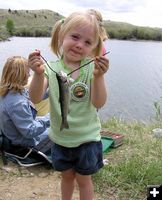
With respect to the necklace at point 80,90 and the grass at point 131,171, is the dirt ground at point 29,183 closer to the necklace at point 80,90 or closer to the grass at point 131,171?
the grass at point 131,171

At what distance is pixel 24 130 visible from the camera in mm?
4465

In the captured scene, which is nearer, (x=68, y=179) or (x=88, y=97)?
(x=88, y=97)

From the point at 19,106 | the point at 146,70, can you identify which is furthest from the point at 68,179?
the point at 146,70

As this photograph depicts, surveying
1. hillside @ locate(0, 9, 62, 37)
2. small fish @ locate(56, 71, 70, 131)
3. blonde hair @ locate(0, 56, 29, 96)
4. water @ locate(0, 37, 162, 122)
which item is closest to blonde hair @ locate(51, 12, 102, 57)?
small fish @ locate(56, 71, 70, 131)

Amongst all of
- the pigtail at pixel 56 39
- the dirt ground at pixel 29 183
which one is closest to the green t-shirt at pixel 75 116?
the pigtail at pixel 56 39

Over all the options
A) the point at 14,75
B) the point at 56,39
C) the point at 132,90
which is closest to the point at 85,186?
the point at 56,39

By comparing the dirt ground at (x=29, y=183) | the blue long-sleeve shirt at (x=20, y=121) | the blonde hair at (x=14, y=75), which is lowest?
the dirt ground at (x=29, y=183)

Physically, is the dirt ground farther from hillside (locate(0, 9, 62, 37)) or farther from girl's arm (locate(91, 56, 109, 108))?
hillside (locate(0, 9, 62, 37))

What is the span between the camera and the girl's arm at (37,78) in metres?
2.49

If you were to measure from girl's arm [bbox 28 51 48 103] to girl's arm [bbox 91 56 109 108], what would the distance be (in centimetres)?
35

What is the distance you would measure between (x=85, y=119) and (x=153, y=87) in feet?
42.3

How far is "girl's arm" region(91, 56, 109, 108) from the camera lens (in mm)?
2456

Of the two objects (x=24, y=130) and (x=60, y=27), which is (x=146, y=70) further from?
(x=60, y=27)

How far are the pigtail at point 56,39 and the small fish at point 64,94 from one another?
18.5 inches
